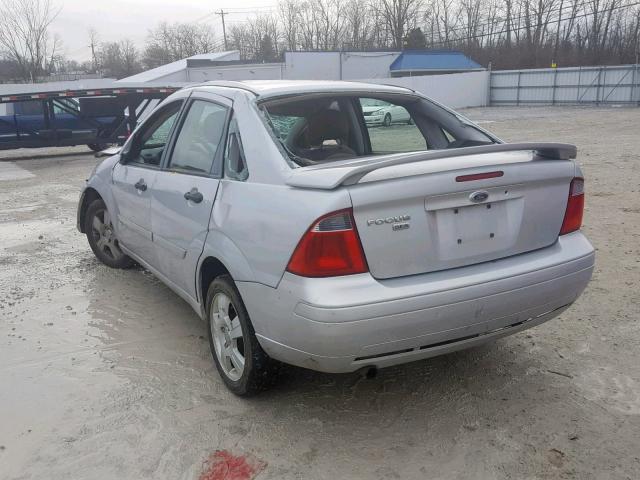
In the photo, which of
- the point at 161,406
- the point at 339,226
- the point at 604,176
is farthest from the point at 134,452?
the point at 604,176

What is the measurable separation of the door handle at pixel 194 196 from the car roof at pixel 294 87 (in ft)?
2.12

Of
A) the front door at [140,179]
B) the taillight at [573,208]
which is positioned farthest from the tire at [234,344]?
the taillight at [573,208]

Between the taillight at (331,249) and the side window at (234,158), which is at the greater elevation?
the side window at (234,158)

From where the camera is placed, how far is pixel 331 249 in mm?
2523

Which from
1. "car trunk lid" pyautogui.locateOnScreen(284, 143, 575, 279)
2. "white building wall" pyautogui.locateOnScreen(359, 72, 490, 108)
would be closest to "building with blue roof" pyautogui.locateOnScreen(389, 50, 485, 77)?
"white building wall" pyautogui.locateOnScreen(359, 72, 490, 108)

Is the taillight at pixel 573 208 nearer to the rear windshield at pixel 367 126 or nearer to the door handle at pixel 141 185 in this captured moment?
the rear windshield at pixel 367 126

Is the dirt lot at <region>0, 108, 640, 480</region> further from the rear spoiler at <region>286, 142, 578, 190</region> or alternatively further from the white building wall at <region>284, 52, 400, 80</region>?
the white building wall at <region>284, 52, 400, 80</region>

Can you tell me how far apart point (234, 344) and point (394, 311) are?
1.07 meters

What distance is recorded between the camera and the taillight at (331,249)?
251cm

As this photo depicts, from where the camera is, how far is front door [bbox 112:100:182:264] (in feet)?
13.5

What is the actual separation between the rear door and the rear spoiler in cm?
69

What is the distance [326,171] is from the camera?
266cm

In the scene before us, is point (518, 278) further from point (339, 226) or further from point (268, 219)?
point (268, 219)

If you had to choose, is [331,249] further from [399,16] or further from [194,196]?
[399,16]
